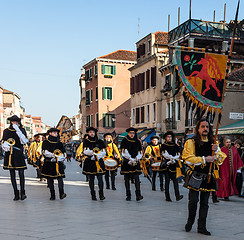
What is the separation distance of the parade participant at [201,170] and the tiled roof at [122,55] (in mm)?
46888

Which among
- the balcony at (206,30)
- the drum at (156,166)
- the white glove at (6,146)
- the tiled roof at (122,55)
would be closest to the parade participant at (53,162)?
the white glove at (6,146)

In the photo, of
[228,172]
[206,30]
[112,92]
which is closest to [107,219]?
[228,172]

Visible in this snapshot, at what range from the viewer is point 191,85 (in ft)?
23.4

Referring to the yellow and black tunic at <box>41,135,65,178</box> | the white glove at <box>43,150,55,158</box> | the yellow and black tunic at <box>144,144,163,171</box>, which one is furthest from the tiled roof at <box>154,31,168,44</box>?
the white glove at <box>43,150,55,158</box>

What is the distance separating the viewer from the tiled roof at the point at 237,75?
2875 centimetres

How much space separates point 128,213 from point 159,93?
28556 mm

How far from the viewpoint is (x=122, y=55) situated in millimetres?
53750

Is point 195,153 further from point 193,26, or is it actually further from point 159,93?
point 159,93

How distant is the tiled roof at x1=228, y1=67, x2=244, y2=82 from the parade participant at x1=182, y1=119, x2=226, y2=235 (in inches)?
895

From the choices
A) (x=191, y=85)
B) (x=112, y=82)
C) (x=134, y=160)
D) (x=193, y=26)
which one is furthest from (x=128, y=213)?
(x=112, y=82)

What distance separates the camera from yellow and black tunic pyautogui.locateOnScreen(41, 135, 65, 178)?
10.7m

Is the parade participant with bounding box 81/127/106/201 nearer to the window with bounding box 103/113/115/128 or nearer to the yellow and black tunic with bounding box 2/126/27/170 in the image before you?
the yellow and black tunic with bounding box 2/126/27/170

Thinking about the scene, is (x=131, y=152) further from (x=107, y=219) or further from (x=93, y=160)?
(x=107, y=219)

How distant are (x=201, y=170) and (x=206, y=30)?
25854 millimetres
